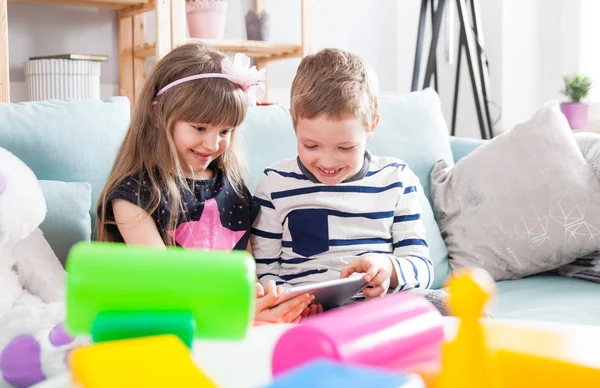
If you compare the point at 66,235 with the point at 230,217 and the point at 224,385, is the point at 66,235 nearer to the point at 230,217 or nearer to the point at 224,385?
the point at 230,217

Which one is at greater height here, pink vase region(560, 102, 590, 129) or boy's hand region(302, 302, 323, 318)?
pink vase region(560, 102, 590, 129)

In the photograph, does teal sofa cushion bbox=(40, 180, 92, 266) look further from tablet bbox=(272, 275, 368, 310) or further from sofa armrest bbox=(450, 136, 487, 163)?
sofa armrest bbox=(450, 136, 487, 163)

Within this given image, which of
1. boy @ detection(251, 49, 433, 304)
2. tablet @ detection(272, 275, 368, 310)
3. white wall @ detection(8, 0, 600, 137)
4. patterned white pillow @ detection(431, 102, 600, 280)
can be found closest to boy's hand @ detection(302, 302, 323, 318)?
tablet @ detection(272, 275, 368, 310)

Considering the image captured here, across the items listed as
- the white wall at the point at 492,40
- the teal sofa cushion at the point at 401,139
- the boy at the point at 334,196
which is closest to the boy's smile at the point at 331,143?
the boy at the point at 334,196

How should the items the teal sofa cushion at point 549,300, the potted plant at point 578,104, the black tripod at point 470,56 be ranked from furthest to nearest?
the black tripod at point 470,56 → the potted plant at point 578,104 → the teal sofa cushion at point 549,300

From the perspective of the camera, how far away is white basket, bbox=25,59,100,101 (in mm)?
2393

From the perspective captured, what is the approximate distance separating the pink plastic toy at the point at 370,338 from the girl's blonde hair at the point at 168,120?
805mm

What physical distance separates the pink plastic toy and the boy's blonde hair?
0.80 meters

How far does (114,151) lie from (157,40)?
1.18 meters

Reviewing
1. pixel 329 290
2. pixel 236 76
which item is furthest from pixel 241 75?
pixel 329 290

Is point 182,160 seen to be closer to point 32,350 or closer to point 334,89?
point 334,89

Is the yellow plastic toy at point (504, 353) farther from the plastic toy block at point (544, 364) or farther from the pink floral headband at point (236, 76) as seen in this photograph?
the pink floral headband at point (236, 76)

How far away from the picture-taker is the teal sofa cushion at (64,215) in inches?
48.9

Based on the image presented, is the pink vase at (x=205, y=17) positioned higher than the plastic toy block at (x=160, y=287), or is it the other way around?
the pink vase at (x=205, y=17)
